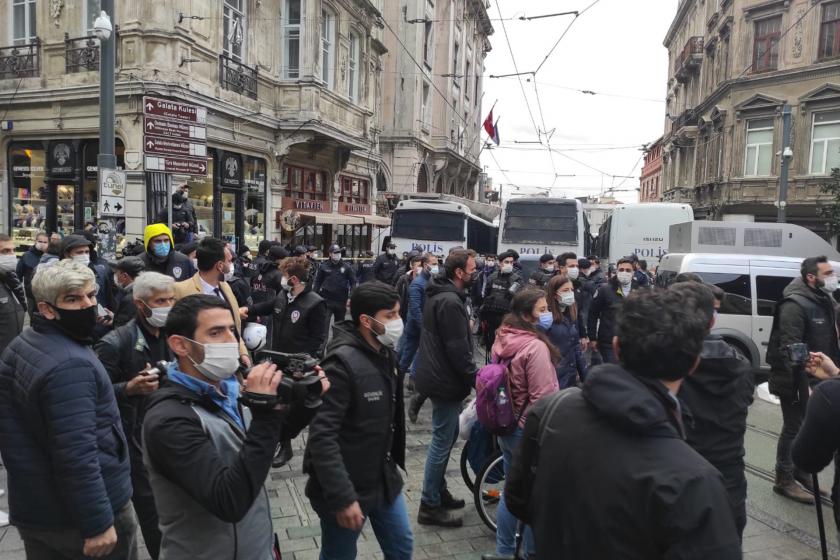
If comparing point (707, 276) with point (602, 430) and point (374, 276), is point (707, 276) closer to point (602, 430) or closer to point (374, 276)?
point (374, 276)

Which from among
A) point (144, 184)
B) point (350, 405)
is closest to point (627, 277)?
point (350, 405)

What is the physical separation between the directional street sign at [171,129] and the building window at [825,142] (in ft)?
80.0

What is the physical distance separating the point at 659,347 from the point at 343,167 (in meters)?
21.8

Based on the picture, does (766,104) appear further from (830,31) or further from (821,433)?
(821,433)

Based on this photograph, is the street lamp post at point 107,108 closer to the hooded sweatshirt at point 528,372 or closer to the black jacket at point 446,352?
the black jacket at point 446,352

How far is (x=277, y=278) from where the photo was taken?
8586 mm

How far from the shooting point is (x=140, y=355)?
3.37 meters

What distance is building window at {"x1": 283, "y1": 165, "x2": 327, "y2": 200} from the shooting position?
19.6 meters

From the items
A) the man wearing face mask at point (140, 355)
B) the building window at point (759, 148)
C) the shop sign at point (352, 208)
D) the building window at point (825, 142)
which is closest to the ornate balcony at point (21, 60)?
the shop sign at point (352, 208)

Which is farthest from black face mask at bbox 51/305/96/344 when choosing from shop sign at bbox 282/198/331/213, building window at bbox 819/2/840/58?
building window at bbox 819/2/840/58

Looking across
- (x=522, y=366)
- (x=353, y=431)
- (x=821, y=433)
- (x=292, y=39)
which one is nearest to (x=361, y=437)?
(x=353, y=431)

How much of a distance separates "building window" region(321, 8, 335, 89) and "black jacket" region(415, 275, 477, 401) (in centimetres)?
1689

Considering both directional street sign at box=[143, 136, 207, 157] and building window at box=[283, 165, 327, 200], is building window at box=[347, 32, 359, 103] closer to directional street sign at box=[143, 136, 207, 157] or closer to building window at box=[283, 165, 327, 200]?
building window at box=[283, 165, 327, 200]

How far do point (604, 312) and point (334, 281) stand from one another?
13.6 ft
